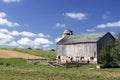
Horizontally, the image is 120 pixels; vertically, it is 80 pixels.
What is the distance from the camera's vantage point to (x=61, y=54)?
80938mm

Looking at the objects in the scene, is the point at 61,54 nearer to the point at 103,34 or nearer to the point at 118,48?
the point at 103,34

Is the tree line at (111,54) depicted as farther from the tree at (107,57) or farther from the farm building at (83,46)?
the farm building at (83,46)

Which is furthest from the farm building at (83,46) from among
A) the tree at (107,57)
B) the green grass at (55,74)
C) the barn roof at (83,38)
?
the green grass at (55,74)

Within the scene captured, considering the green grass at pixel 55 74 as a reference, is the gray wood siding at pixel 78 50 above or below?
above

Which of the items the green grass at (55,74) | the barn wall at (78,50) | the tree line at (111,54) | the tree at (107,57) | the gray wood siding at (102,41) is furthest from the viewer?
the barn wall at (78,50)

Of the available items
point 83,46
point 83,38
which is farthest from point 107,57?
point 83,38

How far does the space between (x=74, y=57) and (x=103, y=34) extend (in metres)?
9.58

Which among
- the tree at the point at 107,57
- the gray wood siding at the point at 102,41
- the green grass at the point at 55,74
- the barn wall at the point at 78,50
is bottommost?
the green grass at the point at 55,74

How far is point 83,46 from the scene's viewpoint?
241 ft

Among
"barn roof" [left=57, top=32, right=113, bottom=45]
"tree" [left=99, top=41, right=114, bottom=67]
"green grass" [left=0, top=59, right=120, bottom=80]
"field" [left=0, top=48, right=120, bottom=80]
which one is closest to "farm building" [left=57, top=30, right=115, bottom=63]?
"barn roof" [left=57, top=32, right=113, bottom=45]

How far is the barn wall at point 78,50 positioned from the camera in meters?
71.3

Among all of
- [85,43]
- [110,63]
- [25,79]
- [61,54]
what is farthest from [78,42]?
[25,79]

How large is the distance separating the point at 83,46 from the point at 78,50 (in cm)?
213

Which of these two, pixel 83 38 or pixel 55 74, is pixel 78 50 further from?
pixel 55 74
